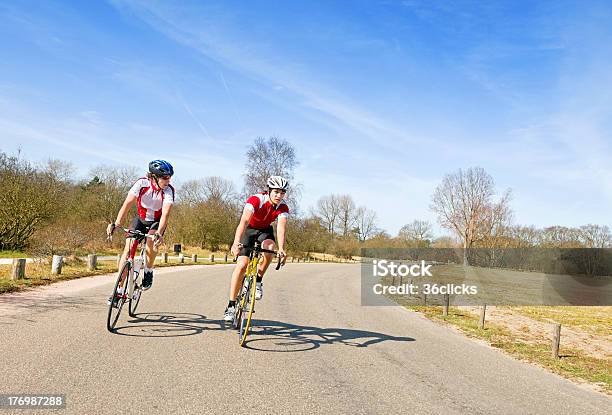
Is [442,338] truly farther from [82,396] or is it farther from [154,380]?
[82,396]

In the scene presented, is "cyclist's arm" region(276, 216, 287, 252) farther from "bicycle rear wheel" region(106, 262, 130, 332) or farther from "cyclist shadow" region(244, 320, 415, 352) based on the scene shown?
"bicycle rear wheel" region(106, 262, 130, 332)

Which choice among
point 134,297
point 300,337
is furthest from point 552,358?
point 134,297

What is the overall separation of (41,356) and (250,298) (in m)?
2.78

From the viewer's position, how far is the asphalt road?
395 cm

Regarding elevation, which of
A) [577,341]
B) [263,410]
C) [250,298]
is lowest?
[577,341]

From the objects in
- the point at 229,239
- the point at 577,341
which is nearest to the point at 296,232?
the point at 229,239

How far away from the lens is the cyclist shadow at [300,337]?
6.25 metres

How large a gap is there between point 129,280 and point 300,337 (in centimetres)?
276

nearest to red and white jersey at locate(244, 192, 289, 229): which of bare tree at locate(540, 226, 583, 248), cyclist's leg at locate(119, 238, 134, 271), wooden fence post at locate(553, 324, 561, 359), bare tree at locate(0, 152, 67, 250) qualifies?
cyclist's leg at locate(119, 238, 134, 271)

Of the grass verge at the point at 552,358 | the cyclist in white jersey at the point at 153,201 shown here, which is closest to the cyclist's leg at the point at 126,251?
the cyclist in white jersey at the point at 153,201

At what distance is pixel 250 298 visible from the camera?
6.68 meters

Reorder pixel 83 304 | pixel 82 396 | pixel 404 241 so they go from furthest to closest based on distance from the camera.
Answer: pixel 404 241
pixel 83 304
pixel 82 396

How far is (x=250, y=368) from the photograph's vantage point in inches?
196

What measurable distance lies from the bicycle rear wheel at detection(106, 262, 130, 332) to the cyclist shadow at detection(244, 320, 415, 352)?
6.17 feet
